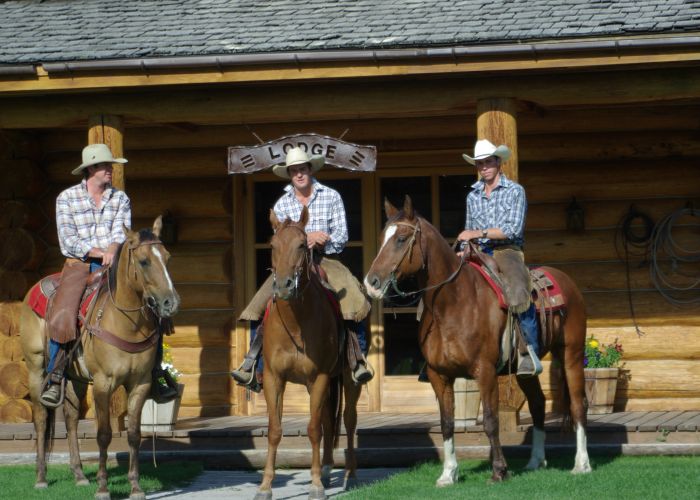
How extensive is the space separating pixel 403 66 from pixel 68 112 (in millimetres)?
3114

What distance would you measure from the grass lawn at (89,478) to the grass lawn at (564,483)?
170cm

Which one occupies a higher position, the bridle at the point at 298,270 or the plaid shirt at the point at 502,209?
the plaid shirt at the point at 502,209

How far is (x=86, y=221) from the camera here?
953cm

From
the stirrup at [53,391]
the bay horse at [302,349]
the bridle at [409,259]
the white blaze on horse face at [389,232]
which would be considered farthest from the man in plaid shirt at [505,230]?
the stirrup at [53,391]

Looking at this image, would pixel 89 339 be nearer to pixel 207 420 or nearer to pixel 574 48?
pixel 207 420

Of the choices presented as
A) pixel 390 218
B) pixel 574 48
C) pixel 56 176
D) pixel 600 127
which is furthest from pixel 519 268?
pixel 56 176

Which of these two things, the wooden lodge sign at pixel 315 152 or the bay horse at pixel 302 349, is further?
the wooden lodge sign at pixel 315 152

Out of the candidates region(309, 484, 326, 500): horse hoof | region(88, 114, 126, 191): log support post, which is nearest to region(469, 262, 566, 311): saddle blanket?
region(309, 484, 326, 500): horse hoof

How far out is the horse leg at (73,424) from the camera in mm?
9727

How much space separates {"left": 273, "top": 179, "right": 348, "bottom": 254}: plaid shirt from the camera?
9406 millimetres

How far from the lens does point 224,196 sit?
13.0m

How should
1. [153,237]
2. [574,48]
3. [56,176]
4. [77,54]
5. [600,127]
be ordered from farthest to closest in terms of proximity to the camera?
[56,176] → [600,127] → [77,54] → [574,48] → [153,237]

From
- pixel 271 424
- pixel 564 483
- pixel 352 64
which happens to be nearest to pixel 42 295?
pixel 271 424

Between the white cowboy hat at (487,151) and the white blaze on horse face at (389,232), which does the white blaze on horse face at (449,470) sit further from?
the white cowboy hat at (487,151)
